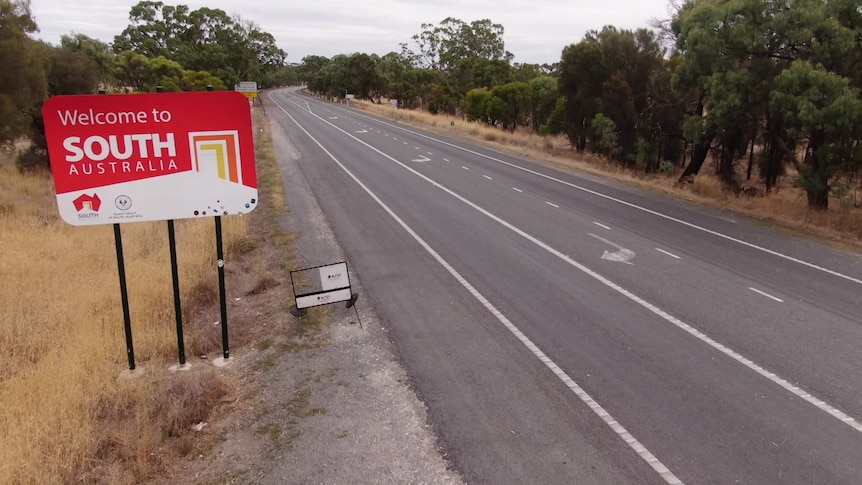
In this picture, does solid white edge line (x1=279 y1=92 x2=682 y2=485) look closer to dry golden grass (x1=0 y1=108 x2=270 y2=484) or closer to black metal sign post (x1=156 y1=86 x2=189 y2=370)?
dry golden grass (x1=0 y1=108 x2=270 y2=484)

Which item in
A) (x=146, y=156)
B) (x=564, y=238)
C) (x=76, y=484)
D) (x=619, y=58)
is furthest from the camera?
(x=619, y=58)

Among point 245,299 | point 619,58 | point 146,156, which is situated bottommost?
point 245,299

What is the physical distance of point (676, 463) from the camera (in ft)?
18.0

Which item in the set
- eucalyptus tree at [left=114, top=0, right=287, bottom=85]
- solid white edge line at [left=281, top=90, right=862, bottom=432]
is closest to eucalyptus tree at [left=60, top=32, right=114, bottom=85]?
eucalyptus tree at [left=114, top=0, right=287, bottom=85]

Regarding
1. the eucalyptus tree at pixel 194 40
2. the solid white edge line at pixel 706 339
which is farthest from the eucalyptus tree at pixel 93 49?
the solid white edge line at pixel 706 339

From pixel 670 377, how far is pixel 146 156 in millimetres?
6720

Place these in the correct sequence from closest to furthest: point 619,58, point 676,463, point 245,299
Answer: point 676,463
point 245,299
point 619,58

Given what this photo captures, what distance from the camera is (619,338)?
327 inches

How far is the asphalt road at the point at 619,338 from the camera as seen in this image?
5676 mm

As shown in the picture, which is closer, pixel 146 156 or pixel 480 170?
pixel 146 156

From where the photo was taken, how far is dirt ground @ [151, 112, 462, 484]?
537cm

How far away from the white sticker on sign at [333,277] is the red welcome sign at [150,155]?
2.10 meters

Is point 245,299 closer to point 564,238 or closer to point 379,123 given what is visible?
point 564,238

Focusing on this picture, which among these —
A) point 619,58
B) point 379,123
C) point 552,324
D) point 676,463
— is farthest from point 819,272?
point 379,123
